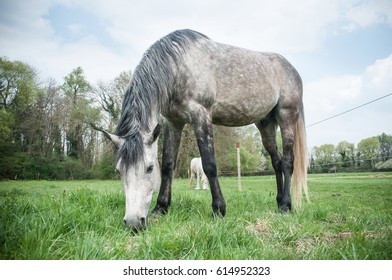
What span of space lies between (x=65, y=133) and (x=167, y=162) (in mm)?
7289

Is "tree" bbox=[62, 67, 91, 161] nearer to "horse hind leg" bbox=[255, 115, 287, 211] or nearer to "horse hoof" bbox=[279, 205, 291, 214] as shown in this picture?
"horse hind leg" bbox=[255, 115, 287, 211]

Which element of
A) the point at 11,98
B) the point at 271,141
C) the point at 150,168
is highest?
the point at 11,98

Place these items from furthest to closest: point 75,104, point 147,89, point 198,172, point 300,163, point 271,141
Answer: point 198,172 < point 75,104 < point 271,141 < point 300,163 < point 147,89

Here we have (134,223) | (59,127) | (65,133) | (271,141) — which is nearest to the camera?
(134,223)

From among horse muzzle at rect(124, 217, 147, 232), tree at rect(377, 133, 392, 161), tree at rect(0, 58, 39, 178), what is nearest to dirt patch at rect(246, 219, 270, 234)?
horse muzzle at rect(124, 217, 147, 232)

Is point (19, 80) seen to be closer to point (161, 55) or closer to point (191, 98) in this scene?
point (161, 55)

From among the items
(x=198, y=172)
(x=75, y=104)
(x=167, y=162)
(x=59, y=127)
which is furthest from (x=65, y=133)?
(x=167, y=162)

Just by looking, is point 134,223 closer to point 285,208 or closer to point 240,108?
point 240,108

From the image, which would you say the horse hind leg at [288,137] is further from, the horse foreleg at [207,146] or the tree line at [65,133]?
the horse foreleg at [207,146]

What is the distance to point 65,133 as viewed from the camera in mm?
9844

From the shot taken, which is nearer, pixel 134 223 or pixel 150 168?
pixel 134 223

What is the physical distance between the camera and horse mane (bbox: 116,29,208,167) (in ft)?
9.07

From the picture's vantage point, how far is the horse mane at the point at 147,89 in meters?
2.76
